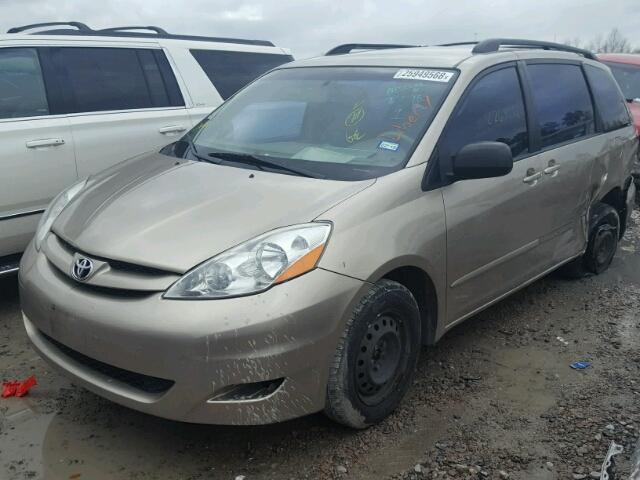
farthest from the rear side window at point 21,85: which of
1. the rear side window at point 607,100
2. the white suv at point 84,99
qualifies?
the rear side window at point 607,100

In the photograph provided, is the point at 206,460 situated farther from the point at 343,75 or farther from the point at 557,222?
the point at 557,222

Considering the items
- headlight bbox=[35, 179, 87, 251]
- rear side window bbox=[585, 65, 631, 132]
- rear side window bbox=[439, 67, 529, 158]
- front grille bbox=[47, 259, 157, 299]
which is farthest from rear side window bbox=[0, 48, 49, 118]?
rear side window bbox=[585, 65, 631, 132]

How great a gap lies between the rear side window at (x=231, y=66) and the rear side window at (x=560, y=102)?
2.71 metres

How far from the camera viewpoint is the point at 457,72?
345cm

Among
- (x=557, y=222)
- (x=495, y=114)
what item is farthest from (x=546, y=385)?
(x=495, y=114)

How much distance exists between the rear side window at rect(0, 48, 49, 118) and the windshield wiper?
172cm

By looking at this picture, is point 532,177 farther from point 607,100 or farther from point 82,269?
point 82,269

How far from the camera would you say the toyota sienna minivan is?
245 cm

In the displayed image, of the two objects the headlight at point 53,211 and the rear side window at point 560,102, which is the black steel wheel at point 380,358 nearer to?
the headlight at point 53,211

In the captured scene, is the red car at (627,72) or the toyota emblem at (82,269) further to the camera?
the red car at (627,72)

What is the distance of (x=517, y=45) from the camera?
4.09 m

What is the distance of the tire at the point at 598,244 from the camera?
15.9 ft

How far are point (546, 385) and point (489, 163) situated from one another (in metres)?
1.30

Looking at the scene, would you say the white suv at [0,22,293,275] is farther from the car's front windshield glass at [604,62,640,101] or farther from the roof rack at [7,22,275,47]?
the car's front windshield glass at [604,62,640,101]
